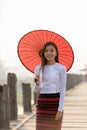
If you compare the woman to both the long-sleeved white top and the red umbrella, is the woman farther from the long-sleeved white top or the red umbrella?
the red umbrella

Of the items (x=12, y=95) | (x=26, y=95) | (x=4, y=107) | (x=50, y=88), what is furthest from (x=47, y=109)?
(x=26, y=95)

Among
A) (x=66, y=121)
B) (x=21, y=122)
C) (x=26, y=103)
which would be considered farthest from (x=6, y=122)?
(x=26, y=103)

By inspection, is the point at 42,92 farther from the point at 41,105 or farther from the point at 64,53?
the point at 64,53

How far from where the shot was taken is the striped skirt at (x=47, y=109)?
4.77 metres

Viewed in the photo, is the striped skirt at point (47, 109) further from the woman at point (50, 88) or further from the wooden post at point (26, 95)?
the wooden post at point (26, 95)

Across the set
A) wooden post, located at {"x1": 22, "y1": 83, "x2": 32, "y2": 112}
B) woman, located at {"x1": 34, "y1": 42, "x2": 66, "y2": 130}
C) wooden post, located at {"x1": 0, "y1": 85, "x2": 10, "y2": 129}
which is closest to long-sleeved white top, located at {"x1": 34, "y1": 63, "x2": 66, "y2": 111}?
woman, located at {"x1": 34, "y1": 42, "x2": 66, "y2": 130}

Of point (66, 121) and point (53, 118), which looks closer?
point (53, 118)

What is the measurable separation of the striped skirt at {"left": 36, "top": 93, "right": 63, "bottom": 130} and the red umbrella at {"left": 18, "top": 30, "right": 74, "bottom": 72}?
24.3 inches

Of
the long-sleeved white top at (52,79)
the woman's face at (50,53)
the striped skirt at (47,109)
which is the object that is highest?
the woman's face at (50,53)

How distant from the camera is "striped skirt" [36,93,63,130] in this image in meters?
4.77

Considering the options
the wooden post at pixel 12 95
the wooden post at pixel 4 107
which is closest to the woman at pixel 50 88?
the wooden post at pixel 4 107

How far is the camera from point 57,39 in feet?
16.8

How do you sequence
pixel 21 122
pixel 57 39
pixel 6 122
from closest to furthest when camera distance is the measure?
1. pixel 57 39
2. pixel 6 122
3. pixel 21 122

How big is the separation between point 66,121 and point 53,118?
592cm
